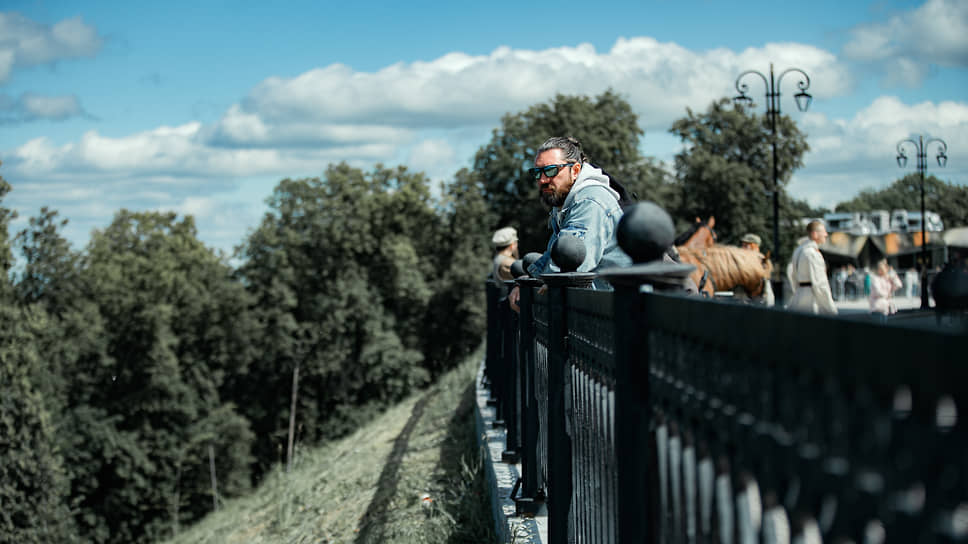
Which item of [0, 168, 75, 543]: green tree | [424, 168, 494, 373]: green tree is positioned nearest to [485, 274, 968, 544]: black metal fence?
[0, 168, 75, 543]: green tree

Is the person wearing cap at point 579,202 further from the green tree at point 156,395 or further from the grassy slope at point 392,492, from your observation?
the green tree at point 156,395

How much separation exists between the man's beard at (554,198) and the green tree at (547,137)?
1481 inches

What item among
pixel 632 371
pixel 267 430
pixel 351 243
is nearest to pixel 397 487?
pixel 632 371

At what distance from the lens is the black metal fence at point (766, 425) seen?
3.62ft

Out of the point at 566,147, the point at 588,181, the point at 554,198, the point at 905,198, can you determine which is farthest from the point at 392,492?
the point at 905,198

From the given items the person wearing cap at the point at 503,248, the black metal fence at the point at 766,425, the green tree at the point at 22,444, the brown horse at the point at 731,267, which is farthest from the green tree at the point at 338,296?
the black metal fence at the point at 766,425

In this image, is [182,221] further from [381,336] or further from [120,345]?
[381,336]

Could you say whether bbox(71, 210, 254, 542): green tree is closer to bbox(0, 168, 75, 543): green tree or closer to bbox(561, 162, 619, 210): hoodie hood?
bbox(0, 168, 75, 543): green tree

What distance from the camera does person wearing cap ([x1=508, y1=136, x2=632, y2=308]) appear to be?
14.7 ft

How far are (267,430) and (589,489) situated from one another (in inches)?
2067

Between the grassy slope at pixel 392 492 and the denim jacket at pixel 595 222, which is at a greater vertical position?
the denim jacket at pixel 595 222

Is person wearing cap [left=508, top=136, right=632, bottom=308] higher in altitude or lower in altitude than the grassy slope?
higher

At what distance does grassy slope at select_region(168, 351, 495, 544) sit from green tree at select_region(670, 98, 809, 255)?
33.1 meters

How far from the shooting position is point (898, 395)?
1.14 metres
